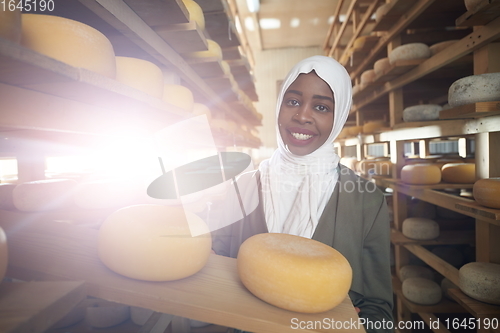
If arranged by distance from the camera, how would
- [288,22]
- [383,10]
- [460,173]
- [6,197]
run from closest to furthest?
[6,197], [460,173], [383,10], [288,22]

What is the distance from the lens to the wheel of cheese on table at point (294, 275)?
44 cm

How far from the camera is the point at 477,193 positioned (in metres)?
1.59

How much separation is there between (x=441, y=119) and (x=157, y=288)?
235 centimetres

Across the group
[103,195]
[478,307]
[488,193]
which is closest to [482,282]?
[478,307]

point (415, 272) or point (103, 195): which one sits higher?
point (103, 195)

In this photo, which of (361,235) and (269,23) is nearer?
(361,235)

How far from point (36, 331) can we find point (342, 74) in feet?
3.89

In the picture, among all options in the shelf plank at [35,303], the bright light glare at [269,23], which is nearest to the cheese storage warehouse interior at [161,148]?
the shelf plank at [35,303]

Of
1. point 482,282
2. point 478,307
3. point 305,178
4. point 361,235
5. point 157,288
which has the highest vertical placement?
point 305,178

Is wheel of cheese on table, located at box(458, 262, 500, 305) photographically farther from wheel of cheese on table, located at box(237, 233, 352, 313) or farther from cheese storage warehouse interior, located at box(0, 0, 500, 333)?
wheel of cheese on table, located at box(237, 233, 352, 313)

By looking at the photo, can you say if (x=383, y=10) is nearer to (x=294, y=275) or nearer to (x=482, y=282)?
(x=482, y=282)

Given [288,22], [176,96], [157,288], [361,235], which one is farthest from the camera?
[288,22]

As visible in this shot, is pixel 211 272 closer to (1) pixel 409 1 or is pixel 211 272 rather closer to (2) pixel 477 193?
(2) pixel 477 193

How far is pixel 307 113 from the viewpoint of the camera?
1110 millimetres
